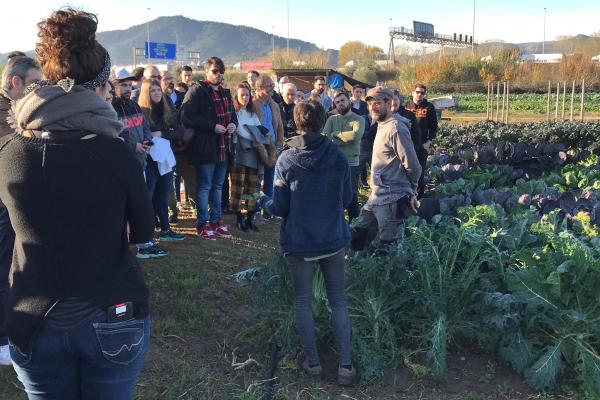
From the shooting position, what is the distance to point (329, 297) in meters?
3.62

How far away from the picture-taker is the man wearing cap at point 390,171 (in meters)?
4.70

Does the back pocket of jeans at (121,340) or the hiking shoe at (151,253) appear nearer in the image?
the back pocket of jeans at (121,340)

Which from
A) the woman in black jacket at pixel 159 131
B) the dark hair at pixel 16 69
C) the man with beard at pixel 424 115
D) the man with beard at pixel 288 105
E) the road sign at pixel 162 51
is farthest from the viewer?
the road sign at pixel 162 51

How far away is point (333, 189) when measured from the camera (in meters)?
3.44

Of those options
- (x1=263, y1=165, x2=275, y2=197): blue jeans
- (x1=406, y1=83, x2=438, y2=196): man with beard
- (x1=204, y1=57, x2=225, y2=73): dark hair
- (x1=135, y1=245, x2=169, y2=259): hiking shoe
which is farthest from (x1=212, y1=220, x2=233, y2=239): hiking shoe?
(x1=406, y1=83, x2=438, y2=196): man with beard

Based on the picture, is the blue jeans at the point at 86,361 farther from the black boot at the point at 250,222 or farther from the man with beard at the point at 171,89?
the man with beard at the point at 171,89

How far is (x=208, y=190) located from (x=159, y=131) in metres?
0.83

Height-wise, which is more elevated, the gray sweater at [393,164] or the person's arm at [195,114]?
the person's arm at [195,114]

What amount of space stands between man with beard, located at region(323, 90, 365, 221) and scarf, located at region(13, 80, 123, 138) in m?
5.11

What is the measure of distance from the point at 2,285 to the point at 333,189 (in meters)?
2.09

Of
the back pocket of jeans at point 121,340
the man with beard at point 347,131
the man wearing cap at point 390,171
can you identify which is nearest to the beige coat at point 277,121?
the man with beard at point 347,131

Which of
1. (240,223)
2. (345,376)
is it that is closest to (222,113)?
(240,223)

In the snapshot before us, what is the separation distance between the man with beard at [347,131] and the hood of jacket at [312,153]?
11.4 ft

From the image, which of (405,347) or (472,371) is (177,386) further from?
(472,371)
